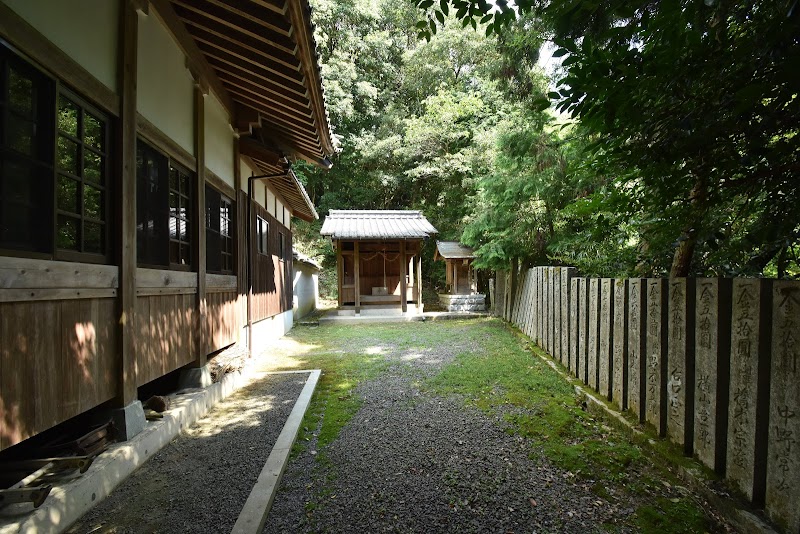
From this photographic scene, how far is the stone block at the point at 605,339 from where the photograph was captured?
204 inches

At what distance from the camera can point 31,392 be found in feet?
8.55

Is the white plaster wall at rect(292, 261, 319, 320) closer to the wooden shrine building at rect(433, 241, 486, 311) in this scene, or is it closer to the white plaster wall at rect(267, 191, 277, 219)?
the white plaster wall at rect(267, 191, 277, 219)

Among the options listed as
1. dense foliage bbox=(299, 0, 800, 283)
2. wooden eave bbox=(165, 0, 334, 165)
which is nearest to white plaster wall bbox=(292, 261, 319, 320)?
dense foliage bbox=(299, 0, 800, 283)

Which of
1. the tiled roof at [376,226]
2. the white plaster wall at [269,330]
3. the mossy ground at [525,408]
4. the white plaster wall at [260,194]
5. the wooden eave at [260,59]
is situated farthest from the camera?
the tiled roof at [376,226]

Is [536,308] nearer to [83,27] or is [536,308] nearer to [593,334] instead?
[593,334]

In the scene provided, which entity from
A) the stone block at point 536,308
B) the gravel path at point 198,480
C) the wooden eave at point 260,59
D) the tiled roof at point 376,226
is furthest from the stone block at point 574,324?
the tiled roof at point 376,226

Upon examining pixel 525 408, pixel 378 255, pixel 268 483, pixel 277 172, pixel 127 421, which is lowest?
pixel 525 408

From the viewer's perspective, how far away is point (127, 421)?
354 cm

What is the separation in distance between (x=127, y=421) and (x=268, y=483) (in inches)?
57.7

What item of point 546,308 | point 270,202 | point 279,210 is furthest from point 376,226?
point 546,308

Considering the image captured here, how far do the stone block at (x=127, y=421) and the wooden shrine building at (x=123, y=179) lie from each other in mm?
15

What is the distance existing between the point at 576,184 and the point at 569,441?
6.42 meters

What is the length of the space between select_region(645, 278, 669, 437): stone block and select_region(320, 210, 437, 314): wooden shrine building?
12055 mm

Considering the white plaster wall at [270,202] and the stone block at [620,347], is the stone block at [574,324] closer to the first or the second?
the stone block at [620,347]
